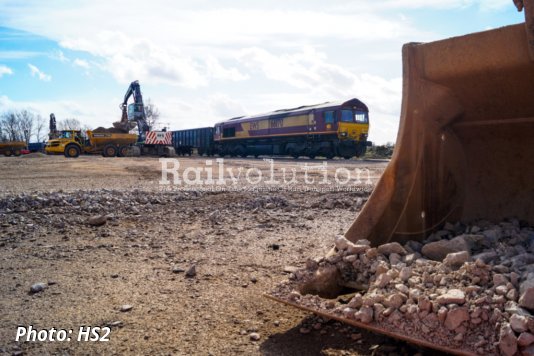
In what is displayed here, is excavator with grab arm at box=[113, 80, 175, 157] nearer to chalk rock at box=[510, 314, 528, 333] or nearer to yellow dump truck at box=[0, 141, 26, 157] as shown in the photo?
yellow dump truck at box=[0, 141, 26, 157]

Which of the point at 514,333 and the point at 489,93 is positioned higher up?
the point at 489,93

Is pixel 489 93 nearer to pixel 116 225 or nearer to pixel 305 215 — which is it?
pixel 305 215

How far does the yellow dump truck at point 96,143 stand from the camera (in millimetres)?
28500

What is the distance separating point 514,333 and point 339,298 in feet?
3.59

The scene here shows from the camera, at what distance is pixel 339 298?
8.88 feet

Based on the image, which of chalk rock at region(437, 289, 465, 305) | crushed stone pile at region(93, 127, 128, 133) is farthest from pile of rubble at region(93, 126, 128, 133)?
chalk rock at region(437, 289, 465, 305)

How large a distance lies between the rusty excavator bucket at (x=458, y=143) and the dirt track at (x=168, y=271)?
0.35m

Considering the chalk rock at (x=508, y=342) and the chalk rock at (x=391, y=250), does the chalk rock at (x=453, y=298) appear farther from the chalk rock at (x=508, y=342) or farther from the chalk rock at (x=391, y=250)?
the chalk rock at (x=391, y=250)

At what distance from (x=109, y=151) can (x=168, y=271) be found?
2674 cm

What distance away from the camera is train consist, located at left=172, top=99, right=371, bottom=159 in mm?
23969

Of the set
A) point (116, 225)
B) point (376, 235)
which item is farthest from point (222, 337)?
point (116, 225)

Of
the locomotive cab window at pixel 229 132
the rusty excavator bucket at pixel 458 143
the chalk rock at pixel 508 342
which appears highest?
the locomotive cab window at pixel 229 132

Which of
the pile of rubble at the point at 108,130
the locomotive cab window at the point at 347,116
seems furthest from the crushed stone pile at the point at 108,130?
the locomotive cab window at the point at 347,116

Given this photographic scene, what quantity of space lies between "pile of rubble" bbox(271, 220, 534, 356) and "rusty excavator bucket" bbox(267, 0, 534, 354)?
0.12 metres
